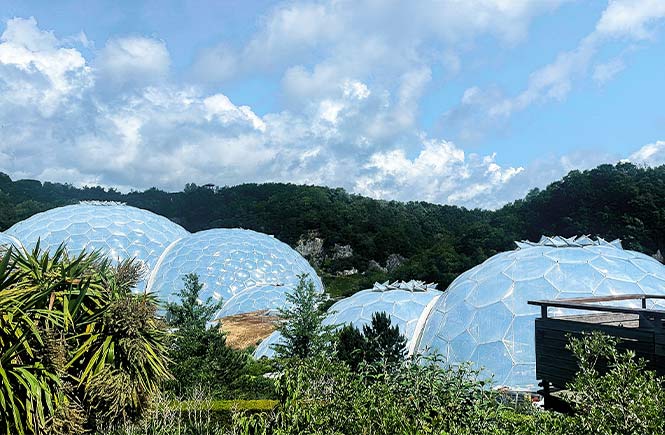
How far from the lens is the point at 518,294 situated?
1194 centimetres

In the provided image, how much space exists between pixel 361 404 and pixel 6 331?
12.8ft

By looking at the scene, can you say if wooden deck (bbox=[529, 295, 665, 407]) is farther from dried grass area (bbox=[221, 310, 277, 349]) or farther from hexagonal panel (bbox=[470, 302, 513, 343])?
dried grass area (bbox=[221, 310, 277, 349])

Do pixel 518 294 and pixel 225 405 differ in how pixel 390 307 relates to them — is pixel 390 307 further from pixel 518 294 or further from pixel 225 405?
pixel 225 405

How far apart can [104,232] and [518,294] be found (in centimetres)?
2392

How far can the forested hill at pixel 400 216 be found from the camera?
36844mm

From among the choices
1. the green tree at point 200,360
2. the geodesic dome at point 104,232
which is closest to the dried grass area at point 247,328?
the green tree at point 200,360

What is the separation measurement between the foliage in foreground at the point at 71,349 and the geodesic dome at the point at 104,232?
69.7 ft

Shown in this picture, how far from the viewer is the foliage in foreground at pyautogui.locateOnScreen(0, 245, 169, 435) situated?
6121 millimetres

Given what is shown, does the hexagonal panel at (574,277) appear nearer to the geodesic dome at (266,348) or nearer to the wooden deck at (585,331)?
the wooden deck at (585,331)

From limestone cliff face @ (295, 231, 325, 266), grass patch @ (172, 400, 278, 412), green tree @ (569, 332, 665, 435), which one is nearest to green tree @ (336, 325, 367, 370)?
grass patch @ (172, 400, 278, 412)

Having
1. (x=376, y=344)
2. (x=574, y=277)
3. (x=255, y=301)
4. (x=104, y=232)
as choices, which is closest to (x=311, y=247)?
(x=104, y=232)

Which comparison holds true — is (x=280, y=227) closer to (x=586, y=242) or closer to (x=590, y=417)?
(x=586, y=242)

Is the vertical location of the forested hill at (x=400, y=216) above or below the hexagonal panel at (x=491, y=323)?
above

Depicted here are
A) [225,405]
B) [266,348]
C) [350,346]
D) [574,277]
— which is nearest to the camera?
[225,405]
